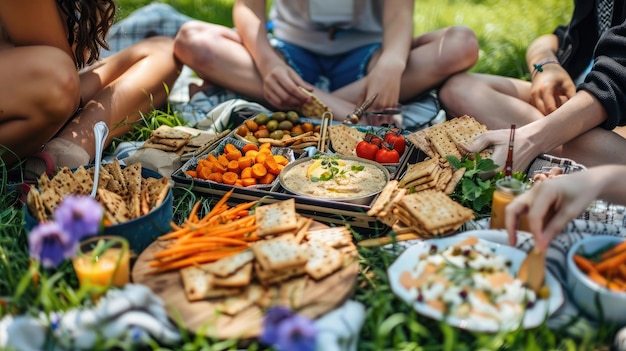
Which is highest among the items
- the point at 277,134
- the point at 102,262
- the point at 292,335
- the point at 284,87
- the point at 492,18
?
the point at 292,335

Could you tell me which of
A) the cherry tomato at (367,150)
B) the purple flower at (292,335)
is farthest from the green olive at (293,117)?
the purple flower at (292,335)

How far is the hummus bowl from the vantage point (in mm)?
2509

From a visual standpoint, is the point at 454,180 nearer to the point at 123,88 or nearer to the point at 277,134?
the point at 277,134

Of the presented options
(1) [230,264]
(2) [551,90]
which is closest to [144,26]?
(2) [551,90]

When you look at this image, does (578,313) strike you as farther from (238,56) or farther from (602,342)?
(238,56)

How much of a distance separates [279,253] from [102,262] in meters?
0.57

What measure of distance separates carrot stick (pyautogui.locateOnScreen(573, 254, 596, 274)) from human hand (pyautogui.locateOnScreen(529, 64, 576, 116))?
141 centimetres

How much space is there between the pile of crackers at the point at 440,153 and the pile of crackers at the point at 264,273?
61cm

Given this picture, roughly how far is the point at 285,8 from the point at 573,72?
6.28ft

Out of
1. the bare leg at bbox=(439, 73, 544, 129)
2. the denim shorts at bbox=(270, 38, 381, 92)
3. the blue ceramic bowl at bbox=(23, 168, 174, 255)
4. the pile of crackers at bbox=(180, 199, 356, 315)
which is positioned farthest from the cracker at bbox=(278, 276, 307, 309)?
the denim shorts at bbox=(270, 38, 381, 92)

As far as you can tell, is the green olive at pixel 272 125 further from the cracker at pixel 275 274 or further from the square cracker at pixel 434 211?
the cracker at pixel 275 274

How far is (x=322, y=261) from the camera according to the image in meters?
1.90

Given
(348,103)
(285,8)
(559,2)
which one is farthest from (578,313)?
(559,2)

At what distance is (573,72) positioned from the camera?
3.40 meters
